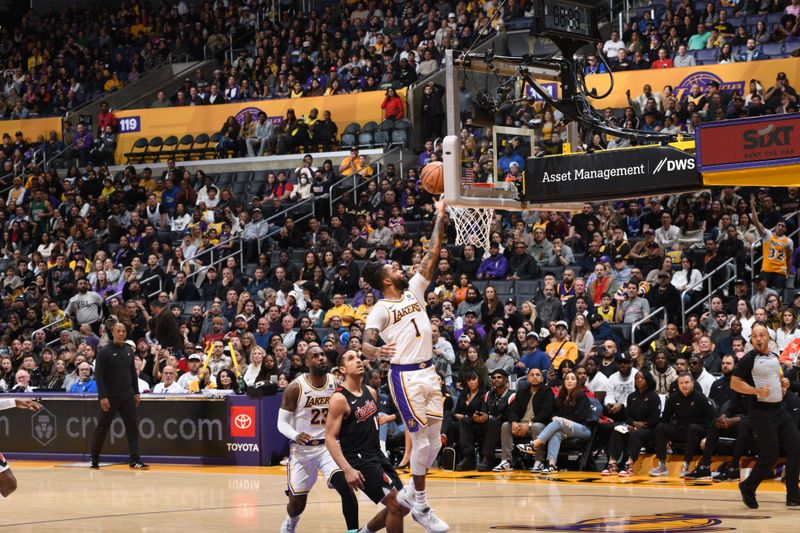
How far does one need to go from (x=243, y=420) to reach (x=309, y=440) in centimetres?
749

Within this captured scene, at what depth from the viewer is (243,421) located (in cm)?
1759

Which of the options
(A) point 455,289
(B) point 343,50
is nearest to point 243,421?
(A) point 455,289

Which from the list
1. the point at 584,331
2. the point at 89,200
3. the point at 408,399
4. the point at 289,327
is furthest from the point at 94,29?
the point at 408,399

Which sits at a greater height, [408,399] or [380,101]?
[380,101]

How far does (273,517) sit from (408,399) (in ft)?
9.39

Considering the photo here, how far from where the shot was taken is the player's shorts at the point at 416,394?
9.89m

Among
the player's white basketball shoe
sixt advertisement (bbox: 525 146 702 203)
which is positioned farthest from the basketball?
the player's white basketball shoe

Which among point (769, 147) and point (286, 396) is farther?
point (769, 147)

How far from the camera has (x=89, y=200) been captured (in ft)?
91.7

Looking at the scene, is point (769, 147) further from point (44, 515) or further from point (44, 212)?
point (44, 212)

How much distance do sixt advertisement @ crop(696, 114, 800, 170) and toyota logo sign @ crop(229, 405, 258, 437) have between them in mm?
7881

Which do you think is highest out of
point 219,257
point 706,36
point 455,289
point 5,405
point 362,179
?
point 706,36

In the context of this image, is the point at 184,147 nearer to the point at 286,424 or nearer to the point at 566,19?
the point at 566,19

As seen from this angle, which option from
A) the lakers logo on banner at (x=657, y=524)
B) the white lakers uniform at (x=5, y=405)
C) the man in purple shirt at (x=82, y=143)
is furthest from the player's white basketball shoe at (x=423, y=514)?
the man in purple shirt at (x=82, y=143)
